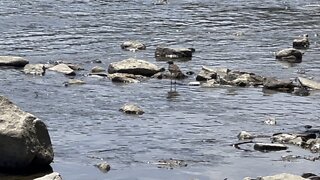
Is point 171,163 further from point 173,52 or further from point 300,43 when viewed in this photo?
point 300,43

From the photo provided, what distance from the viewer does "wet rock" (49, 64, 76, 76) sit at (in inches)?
847

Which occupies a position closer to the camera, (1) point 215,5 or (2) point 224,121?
(2) point 224,121

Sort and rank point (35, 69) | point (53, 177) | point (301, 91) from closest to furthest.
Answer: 1. point (53, 177)
2. point (301, 91)
3. point (35, 69)

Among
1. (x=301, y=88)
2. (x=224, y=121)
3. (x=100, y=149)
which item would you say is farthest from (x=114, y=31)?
(x=100, y=149)

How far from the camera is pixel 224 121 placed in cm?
1708

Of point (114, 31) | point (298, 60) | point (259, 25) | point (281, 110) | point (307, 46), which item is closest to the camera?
point (281, 110)

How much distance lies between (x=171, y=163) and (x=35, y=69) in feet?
27.4

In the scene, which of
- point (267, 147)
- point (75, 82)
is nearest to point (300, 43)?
point (75, 82)

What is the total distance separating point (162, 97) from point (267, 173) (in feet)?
19.5

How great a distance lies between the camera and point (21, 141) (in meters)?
13.4

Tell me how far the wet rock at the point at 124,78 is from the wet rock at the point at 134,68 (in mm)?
185

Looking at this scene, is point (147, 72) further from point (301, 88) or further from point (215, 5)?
point (215, 5)

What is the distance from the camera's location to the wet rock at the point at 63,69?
70.6ft

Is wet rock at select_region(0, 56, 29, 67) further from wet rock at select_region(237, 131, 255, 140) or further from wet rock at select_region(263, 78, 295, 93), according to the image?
wet rock at select_region(237, 131, 255, 140)
